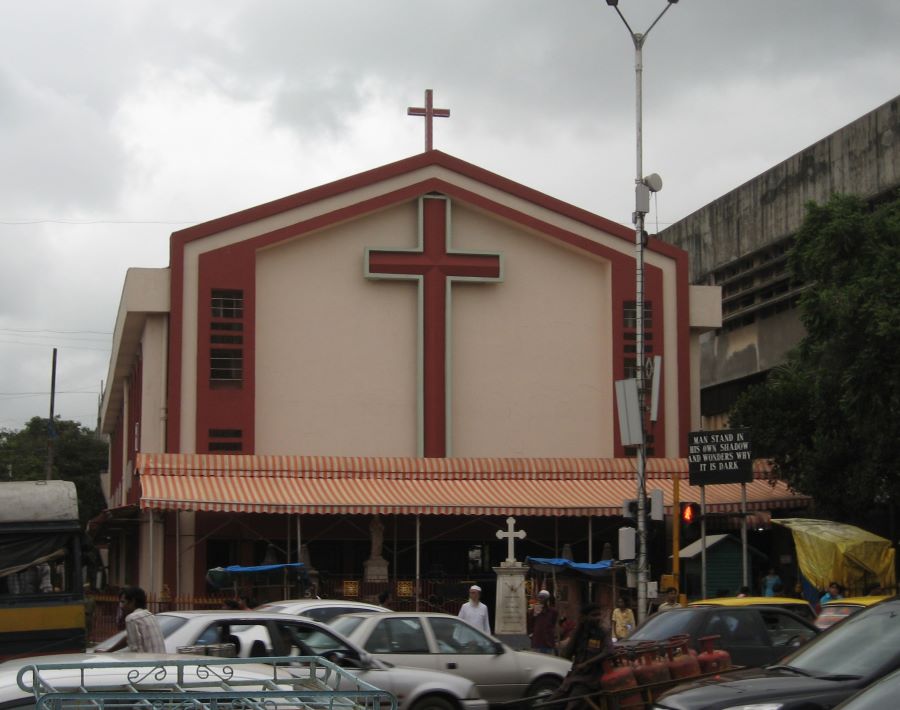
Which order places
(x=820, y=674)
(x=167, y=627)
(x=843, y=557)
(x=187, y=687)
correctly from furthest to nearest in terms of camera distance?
(x=843, y=557) < (x=167, y=627) < (x=820, y=674) < (x=187, y=687)

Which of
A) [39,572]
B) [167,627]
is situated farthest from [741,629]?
[39,572]

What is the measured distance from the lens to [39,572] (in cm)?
1784

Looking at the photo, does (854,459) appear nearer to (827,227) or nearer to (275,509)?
(827,227)

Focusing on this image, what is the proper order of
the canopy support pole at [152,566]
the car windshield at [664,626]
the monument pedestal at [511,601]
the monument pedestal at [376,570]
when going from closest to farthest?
1. the car windshield at [664,626]
2. the monument pedestal at [511,601]
3. the canopy support pole at [152,566]
4. the monument pedestal at [376,570]

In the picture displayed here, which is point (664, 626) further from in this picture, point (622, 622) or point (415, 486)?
point (415, 486)

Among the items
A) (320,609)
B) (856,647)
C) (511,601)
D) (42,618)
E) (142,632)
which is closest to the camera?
(856,647)

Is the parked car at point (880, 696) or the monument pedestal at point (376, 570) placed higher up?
the parked car at point (880, 696)

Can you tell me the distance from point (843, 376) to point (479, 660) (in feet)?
47.8

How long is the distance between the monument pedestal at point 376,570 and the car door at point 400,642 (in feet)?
48.7

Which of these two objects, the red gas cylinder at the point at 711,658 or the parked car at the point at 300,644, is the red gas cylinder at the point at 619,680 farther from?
the parked car at the point at 300,644

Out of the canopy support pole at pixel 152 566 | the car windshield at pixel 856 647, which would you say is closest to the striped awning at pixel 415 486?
the canopy support pole at pixel 152 566

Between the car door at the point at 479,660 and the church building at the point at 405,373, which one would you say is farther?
the church building at the point at 405,373

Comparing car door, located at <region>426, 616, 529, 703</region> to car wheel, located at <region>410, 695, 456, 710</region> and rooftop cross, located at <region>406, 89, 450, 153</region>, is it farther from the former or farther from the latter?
rooftop cross, located at <region>406, 89, 450, 153</region>

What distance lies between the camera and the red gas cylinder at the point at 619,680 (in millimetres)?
13031
